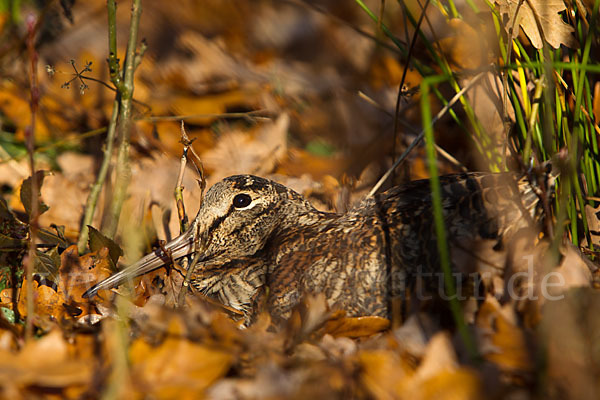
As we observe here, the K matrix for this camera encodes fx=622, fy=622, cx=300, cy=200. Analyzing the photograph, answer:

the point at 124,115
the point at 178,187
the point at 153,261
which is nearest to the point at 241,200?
the point at 178,187

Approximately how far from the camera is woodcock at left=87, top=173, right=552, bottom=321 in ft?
8.14

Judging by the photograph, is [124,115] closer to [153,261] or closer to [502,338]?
[153,261]

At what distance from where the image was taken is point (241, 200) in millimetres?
3232

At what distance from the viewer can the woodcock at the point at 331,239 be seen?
8.14ft

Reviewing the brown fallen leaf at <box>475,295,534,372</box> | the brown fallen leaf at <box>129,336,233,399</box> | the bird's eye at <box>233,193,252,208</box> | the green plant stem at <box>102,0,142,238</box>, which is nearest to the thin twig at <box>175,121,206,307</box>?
the bird's eye at <box>233,193,252,208</box>

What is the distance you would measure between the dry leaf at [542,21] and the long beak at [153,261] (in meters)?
1.84

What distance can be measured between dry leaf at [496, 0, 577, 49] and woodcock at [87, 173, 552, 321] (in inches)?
26.9

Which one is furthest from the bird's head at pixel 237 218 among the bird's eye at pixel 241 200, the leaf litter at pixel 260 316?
the leaf litter at pixel 260 316

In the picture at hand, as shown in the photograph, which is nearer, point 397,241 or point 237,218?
point 397,241

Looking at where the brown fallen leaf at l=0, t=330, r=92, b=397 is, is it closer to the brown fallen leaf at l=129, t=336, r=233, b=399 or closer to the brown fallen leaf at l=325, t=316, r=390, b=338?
the brown fallen leaf at l=129, t=336, r=233, b=399

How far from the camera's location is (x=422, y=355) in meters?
2.01

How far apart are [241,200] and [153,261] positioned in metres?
0.54

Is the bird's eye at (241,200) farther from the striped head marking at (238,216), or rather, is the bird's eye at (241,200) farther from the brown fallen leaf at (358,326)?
the brown fallen leaf at (358,326)

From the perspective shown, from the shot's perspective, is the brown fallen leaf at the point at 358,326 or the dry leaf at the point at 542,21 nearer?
the brown fallen leaf at the point at 358,326
